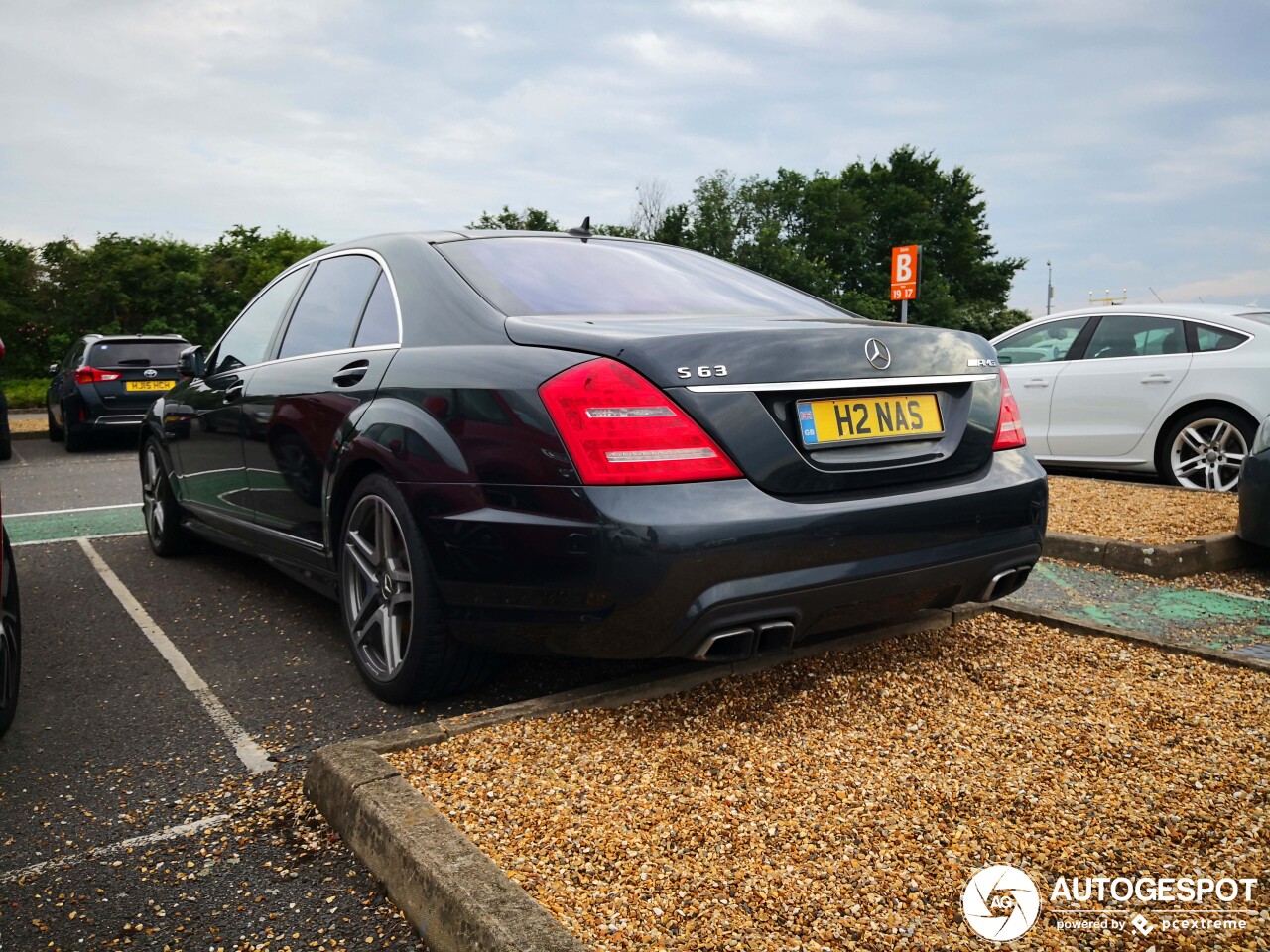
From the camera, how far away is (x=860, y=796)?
2537mm

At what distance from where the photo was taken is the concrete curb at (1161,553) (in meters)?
5.18

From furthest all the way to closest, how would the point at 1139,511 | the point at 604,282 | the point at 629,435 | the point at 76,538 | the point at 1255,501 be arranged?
the point at 76,538 < the point at 1139,511 < the point at 1255,501 < the point at 604,282 < the point at 629,435

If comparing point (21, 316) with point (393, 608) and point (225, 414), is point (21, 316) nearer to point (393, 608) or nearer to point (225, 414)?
point (225, 414)

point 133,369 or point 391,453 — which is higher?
point 133,369

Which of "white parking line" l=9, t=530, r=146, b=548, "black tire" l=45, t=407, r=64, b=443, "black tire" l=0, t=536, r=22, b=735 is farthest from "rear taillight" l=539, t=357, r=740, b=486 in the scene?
"black tire" l=45, t=407, r=64, b=443

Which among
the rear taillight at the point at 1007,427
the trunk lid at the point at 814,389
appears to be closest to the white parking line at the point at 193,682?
the trunk lid at the point at 814,389

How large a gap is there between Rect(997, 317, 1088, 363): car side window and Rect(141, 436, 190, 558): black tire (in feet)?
21.9

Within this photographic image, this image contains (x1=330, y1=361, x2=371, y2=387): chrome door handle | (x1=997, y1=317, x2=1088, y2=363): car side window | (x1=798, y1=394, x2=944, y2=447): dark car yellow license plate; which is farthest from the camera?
(x1=997, y1=317, x2=1088, y2=363): car side window

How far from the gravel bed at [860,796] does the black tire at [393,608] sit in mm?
408

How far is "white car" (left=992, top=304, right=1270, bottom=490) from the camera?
25.2ft

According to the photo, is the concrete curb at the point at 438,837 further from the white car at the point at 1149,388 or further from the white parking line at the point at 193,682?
the white car at the point at 1149,388

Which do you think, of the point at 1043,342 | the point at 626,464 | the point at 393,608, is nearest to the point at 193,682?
the point at 393,608

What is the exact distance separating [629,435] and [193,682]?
86.1 inches

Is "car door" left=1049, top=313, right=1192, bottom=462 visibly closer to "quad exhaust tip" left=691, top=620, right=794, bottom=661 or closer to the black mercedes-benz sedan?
the black mercedes-benz sedan
